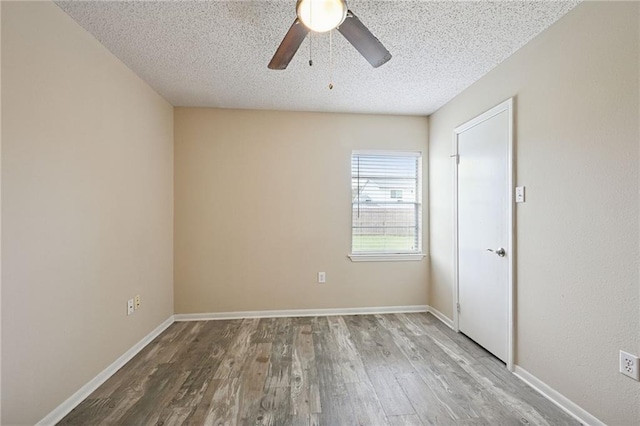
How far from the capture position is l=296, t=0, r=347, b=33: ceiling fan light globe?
4.16 ft

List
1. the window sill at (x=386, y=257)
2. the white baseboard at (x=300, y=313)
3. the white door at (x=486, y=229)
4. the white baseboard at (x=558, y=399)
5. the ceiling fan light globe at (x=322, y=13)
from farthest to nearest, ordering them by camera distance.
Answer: the window sill at (x=386, y=257) < the white baseboard at (x=300, y=313) < the white door at (x=486, y=229) < the white baseboard at (x=558, y=399) < the ceiling fan light globe at (x=322, y=13)

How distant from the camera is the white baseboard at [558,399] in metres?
1.56

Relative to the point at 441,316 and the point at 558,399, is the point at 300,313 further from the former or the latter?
the point at 558,399

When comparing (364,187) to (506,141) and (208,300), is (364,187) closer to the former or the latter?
(506,141)

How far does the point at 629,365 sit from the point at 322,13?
2360mm

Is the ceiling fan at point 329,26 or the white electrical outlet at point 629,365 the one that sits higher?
the ceiling fan at point 329,26

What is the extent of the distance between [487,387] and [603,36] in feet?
7.55

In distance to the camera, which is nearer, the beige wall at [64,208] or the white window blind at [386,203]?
the beige wall at [64,208]

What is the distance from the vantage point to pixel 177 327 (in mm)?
2941

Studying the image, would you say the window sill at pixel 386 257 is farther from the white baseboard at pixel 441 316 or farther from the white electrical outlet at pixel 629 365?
the white electrical outlet at pixel 629 365

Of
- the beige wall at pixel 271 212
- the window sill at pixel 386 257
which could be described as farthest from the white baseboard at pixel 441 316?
the window sill at pixel 386 257

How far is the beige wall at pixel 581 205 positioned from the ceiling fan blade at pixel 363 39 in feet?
3.96

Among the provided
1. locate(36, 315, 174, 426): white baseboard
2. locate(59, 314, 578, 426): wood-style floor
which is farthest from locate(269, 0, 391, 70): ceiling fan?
locate(36, 315, 174, 426): white baseboard

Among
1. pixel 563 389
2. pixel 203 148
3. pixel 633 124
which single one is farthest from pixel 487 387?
pixel 203 148
